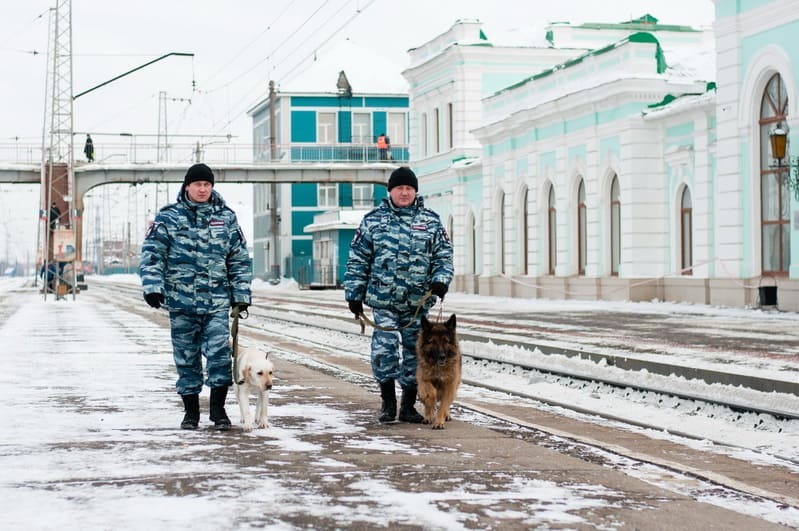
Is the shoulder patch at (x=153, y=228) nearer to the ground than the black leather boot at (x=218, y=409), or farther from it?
farther from it

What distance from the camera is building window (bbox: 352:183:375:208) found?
88.1 meters

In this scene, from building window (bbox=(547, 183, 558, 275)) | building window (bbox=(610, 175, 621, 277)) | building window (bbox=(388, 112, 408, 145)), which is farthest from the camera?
building window (bbox=(388, 112, 408, 145))

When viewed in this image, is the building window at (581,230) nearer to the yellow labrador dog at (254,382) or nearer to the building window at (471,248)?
the building window at (471,248)

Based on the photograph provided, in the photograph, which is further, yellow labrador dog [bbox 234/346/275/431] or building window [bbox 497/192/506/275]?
building window [bbox 497/192/506/275]

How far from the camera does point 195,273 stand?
395 inches

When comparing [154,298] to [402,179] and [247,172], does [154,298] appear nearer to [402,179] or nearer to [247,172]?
[402,179]

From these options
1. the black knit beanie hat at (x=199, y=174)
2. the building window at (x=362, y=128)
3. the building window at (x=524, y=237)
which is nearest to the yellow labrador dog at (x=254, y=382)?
the black knit beanie hat at (x=199, y=174)

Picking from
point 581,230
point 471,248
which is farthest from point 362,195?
point 581,230

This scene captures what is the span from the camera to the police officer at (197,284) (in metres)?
9.98

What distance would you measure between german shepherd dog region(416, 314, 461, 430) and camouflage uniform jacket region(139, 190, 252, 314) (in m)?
1.37

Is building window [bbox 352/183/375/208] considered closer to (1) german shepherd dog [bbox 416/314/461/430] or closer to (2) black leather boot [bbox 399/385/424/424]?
(2) black leather boot [bbox 399/385/424/424]

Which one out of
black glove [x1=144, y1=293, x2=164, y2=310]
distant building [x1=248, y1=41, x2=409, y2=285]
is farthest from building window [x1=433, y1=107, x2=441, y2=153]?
black glove [x1=144, y1=293, x2=164, y2=310]

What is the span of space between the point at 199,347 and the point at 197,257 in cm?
68

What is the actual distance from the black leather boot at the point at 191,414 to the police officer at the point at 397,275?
1.42 meters
